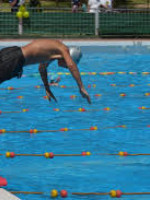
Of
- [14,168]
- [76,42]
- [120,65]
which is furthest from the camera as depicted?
[76,42]

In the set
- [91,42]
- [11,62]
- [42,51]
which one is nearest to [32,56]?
[42,51]

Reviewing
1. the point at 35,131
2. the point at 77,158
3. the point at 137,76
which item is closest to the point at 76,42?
the point at 137,76

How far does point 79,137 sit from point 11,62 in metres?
2.28

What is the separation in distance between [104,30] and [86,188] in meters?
16.0

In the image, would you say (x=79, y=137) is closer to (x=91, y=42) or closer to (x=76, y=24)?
(x=91, y=42)

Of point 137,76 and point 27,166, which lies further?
point 137,76

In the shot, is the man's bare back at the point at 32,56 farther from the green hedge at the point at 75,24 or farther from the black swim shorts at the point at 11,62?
the green hedge at the point at 75,24

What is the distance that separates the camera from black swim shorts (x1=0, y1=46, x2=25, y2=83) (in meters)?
8.26

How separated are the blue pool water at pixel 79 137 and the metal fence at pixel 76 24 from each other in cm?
574

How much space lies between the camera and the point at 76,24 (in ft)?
74.7

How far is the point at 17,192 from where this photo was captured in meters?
7.02

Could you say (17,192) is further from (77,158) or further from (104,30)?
(104,30)

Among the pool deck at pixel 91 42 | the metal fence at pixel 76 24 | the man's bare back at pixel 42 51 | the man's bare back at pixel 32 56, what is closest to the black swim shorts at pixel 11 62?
the man's bare back at pixel 32 56

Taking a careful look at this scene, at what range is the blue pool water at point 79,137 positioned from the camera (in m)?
7.56
